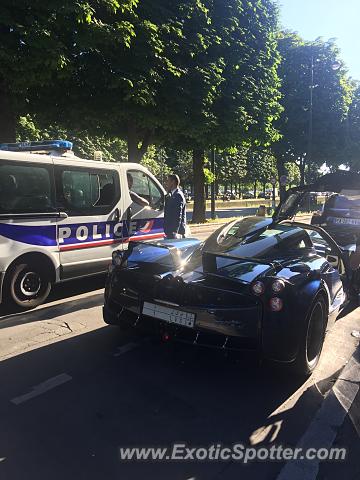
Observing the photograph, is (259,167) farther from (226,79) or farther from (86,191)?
(86,191)

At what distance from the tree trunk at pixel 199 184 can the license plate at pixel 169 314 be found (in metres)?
17.0

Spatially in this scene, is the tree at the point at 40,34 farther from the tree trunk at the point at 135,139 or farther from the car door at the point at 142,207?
the tree trunk at the point at 135,139

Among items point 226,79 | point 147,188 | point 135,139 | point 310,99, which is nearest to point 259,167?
point 310,99

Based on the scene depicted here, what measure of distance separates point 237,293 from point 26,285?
3.37m

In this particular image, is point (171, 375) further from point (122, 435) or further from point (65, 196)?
point (65, 196)

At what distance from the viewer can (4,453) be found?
2.65 m

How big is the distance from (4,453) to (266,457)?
5.36 ft

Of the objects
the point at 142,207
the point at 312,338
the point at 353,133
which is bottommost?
the point at 312,338

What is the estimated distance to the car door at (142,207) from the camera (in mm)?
7065

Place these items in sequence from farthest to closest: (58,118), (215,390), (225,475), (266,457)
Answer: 1. (58,118)
2. (215,390)
3. (266,457)
4. (225,475)

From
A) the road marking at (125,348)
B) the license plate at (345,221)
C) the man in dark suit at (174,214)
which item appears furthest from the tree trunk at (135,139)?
the road marking at (125,348)

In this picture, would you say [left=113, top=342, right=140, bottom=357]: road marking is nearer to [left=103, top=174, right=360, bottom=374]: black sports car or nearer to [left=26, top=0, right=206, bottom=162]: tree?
[left=103, top=174, right=360, bottom=374]: black sports car

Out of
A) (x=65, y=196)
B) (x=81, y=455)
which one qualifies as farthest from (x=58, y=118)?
(x=81, y=455)

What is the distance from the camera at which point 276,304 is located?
3.40m
